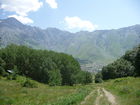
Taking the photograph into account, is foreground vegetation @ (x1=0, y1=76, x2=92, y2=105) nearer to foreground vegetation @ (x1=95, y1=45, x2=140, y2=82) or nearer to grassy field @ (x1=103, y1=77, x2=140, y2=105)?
grassy field @ (x1=103, y1=77, x2=140, y2=105)

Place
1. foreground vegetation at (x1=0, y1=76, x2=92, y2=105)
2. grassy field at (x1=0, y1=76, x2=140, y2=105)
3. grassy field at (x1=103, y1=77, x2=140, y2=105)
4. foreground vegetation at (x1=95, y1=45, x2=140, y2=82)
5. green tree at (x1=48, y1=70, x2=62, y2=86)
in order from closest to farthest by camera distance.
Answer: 1. grassy field at (x1=103, y1=77, x2=140, y2=105)
2. grassy field at (x1=0, y1=76, x2=140, y2=105)
3. foreground vegetation at (x1=0, y1=76, x2=92, y2=105)
4. green tree at (x1=48, y1=70, x2=62, y2=86)
5. foreground vegetation at (x1=95, y1=45, x2=140, y2=82)

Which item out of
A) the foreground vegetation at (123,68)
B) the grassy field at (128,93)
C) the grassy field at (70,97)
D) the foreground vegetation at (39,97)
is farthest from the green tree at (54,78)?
the grassy field at (128,93)

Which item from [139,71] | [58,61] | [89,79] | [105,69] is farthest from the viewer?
[89,79]

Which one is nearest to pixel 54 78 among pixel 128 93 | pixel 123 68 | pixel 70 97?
pixel 123 68

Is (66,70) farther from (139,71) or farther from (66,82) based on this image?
(139,71)

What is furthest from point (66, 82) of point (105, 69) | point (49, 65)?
point (105, 69)

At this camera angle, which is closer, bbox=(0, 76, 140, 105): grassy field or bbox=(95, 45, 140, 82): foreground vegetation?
bbox=(0, 76, 140, 105): grassy field

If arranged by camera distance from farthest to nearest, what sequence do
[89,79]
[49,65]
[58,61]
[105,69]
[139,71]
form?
1. [89,79]
2. [105,69]
3. [58,61]
4. [49,65]
5. [139,71]

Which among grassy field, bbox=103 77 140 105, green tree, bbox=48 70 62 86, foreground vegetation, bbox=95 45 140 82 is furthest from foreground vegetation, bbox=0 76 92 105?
foreground vegetation, bbox=95 45 140 82

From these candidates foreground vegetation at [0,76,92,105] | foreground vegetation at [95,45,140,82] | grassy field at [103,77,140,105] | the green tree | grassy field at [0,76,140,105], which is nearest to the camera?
grassy field at [103,77,140,105]

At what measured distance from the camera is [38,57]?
107 metres

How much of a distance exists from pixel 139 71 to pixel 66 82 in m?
46.1

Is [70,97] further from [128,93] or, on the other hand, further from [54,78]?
[54,78]

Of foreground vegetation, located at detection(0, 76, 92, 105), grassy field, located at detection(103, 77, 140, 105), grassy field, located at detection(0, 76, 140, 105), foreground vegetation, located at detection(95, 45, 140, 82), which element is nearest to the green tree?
foreground vegetation, located at detection(95, 45, 140, 82)
